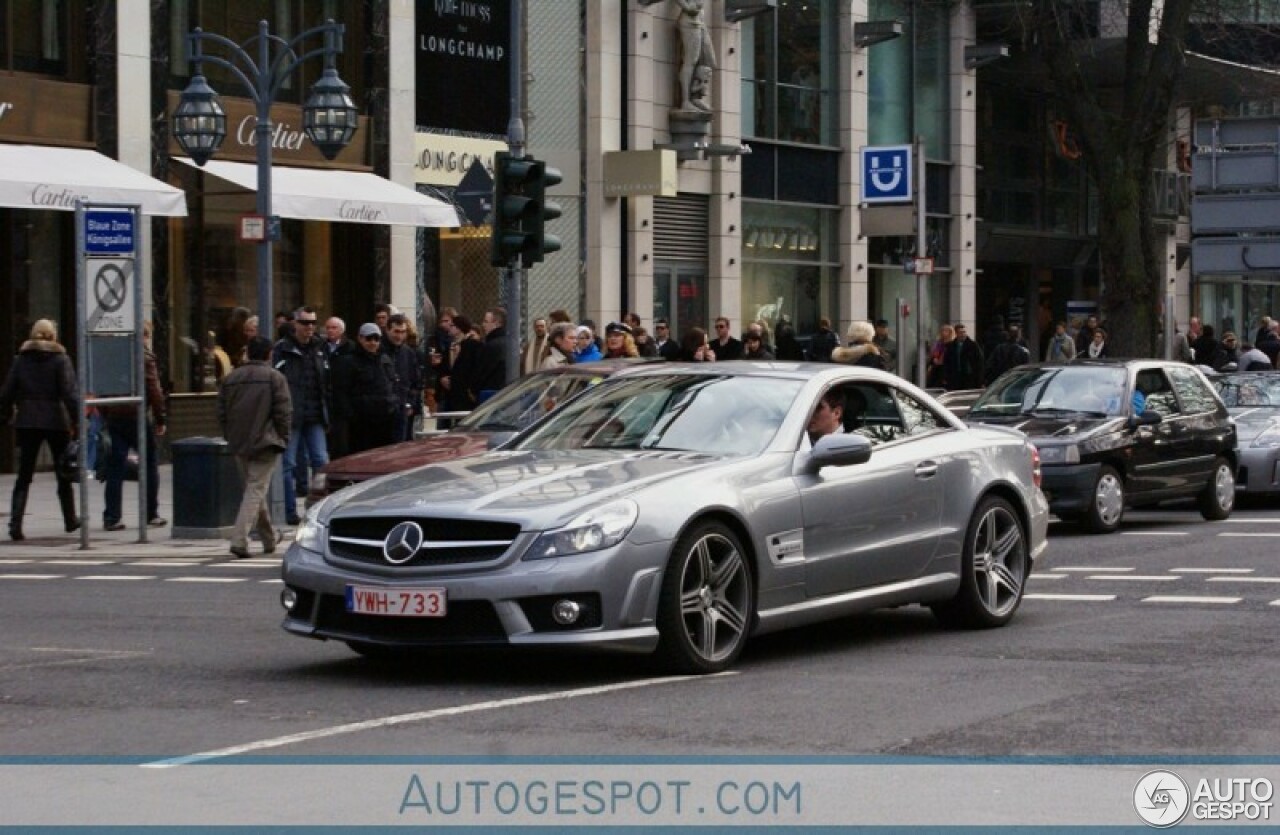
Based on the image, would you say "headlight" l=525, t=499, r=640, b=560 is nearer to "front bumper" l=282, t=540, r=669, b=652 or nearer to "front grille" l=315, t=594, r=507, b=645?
"front bumper" l=282, t=540, r=669, b=652

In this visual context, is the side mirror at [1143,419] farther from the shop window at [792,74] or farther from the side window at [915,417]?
the shop window at [792,74]

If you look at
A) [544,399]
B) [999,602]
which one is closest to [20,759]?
[999,602]

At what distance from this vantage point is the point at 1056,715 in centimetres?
904

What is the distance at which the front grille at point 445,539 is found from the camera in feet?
32.0

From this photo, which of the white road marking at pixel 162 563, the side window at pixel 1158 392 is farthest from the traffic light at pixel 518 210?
the side window at pixel 1158 392

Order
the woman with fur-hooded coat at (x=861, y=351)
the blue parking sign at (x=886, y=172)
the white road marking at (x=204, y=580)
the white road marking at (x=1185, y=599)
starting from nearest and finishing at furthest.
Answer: the white road marking at (x=1185, y=599), the white road marking at (x=204, y=580), the woman with fur-hooded coat at (x=861, y=351), the blue parking sign at (x=886, y=172)

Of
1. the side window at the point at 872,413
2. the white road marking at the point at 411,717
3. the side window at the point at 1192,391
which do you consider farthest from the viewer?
the side window at the point at 1192,391

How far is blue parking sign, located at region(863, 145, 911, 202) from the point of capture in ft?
114

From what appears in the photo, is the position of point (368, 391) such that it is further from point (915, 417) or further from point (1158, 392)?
point (915, 417)

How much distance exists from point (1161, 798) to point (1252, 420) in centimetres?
1705

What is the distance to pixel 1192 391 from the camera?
2150cm

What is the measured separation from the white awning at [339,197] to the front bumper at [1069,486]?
11.4m

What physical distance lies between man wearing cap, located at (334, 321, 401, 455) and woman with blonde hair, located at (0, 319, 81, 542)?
2.35m

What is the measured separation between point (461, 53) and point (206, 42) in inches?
192
